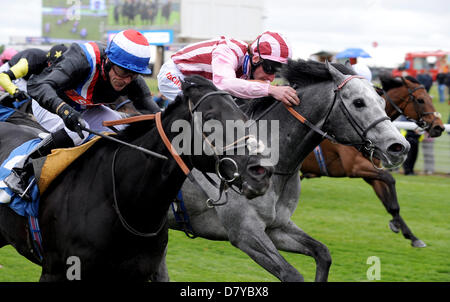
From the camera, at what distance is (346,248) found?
22.2ft

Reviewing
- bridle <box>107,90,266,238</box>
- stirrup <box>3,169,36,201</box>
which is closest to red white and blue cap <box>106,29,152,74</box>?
bridle <box>107,90,266,238</box>

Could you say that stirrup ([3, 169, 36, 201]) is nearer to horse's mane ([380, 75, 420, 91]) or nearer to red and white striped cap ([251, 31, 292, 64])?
red and white striped cap ([251, 31, 292, 64])

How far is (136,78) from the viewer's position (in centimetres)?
425

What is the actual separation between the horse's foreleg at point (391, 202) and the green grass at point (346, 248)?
14cm

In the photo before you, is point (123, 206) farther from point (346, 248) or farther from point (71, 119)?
point (346, 248)

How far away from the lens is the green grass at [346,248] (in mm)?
5625

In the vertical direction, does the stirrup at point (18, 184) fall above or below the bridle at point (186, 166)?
below

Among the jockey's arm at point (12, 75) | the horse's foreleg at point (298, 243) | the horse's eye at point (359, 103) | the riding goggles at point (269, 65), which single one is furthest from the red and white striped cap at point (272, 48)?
the jockey's arm at point (12, 75)

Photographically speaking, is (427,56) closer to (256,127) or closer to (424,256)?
(424,256)

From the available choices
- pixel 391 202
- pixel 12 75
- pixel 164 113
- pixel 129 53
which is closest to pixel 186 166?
pixel 164 113

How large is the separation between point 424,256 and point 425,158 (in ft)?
23.3

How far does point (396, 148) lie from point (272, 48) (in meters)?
1.11

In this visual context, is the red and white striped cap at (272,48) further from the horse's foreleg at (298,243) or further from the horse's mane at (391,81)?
the horse's mane at (391,81)
